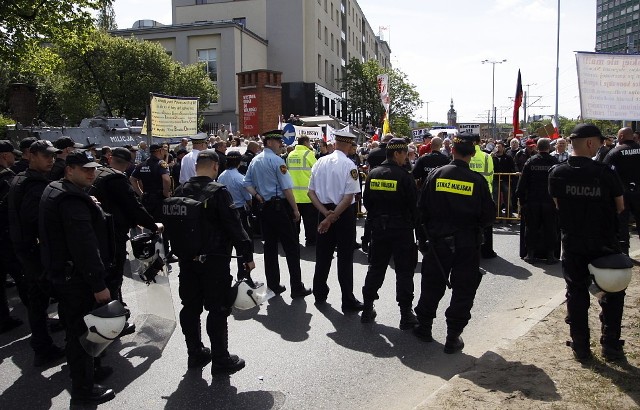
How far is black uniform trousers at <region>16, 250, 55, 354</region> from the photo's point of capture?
529 centimetres

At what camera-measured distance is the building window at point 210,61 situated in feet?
151

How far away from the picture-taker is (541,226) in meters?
8.97

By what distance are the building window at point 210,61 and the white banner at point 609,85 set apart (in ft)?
129

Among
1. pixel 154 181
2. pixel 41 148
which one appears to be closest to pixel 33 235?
pixel 41 148

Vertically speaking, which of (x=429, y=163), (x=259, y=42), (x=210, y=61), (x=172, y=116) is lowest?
(x=429, y=163)

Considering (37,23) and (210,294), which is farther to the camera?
(37,23)

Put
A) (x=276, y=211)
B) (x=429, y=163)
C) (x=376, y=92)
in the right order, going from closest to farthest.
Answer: (x=276, y=211)
(x=429, y=163)
(x=376, y=92)

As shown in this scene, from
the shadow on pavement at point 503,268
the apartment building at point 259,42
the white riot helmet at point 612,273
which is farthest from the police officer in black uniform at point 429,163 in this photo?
the apartment building at point 259,42

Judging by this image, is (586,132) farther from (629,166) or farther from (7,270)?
(7,270)

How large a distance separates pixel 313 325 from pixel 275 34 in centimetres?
4714

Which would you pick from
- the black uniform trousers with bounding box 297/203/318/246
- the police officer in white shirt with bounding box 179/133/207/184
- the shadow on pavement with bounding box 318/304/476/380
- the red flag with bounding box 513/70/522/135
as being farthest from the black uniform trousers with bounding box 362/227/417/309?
the red flag with bounding box 513/70/522/135

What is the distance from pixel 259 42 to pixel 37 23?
35.3m

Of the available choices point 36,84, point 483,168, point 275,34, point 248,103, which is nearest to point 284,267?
point 483,168

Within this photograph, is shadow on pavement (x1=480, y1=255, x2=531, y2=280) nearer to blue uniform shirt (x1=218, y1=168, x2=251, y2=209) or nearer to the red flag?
blue uniform shirt (x1=218, y1=168, x2=251, y2=209)
